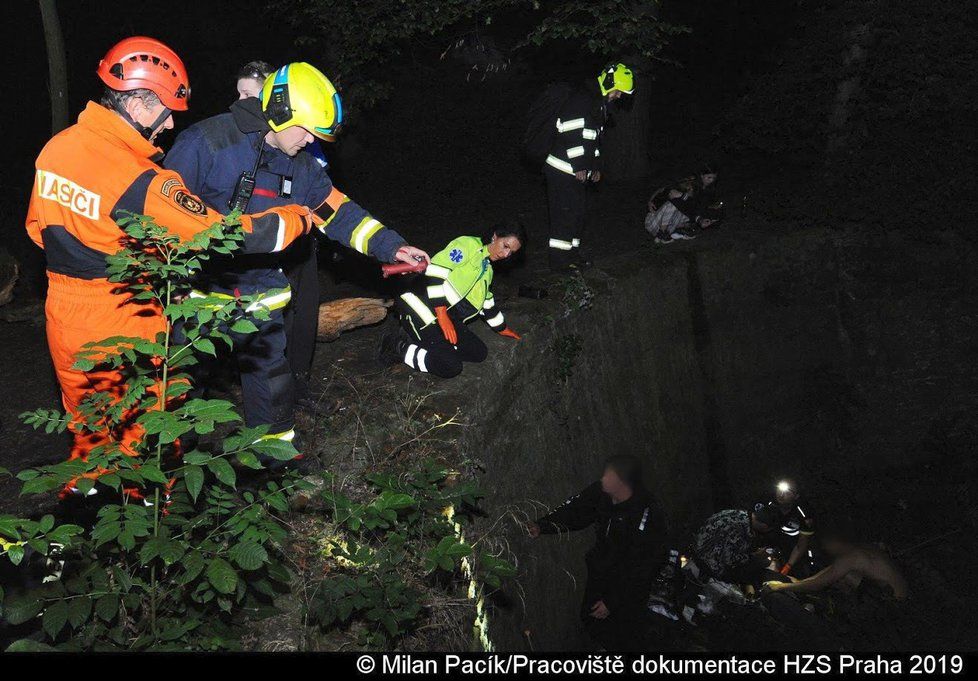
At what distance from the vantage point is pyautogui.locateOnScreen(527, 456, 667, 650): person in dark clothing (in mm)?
5531

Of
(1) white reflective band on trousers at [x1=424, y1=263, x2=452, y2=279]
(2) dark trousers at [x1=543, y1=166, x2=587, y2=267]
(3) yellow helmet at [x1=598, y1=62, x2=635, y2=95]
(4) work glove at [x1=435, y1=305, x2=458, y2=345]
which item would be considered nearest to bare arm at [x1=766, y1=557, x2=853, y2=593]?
(2) dark trousers at [x1=543, y1=166, x2=587, y2=267]

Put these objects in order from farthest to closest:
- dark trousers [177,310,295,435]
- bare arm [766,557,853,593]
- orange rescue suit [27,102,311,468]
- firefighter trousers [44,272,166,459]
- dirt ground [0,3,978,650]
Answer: bare arm [766,557,853,593], dirt ground [0,3,978,650], dark trousers [177,310,295,435], firefighter trousers [44,272,166,459], orange rescue suit [27,102,311,468]

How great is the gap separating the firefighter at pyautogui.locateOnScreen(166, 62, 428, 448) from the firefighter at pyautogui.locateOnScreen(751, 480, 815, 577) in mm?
5263

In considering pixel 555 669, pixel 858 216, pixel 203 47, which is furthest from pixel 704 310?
pixel 203 47

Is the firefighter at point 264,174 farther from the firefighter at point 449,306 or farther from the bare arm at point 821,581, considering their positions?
the bare arm at point 821,581

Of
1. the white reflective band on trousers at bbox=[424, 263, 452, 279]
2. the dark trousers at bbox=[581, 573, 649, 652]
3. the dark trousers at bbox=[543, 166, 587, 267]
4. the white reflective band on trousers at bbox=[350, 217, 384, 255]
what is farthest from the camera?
the dark trousers at bbox=[543, 166, 587, 267]

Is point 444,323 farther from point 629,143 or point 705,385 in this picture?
point 629,143

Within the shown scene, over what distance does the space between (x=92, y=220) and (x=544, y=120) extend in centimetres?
452

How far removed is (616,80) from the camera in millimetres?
6426

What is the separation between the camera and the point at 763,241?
8.49 meters

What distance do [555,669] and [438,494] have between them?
43.4 inches

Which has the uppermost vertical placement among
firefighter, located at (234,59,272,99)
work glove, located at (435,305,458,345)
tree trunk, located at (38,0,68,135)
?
tree trunk, located at (38,0,68,135)

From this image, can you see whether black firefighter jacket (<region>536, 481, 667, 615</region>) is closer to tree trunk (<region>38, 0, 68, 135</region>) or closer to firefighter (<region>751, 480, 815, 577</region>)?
firefighter (<region>751, 480, 815, 577</region>)

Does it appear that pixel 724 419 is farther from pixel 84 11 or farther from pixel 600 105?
pixel 84 11
